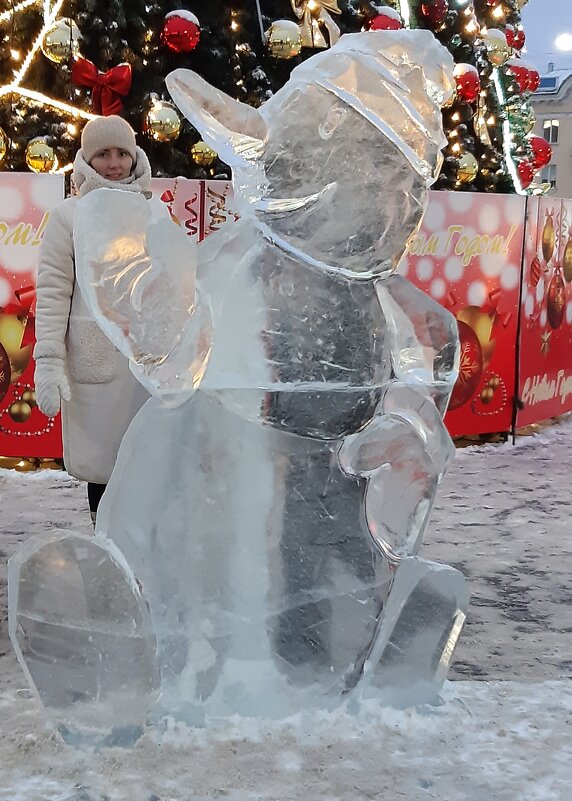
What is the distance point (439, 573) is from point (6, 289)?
3.12 meters

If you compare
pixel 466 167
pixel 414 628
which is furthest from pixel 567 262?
pixel 414 628

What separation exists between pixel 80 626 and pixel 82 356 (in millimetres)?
973

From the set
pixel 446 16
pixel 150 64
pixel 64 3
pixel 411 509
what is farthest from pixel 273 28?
pixel 411 509

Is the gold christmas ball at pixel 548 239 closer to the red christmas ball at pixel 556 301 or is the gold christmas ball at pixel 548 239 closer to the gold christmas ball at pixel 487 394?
the red christmas ball at pixel 556 301

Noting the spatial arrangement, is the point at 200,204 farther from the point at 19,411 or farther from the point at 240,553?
the point at 240,553

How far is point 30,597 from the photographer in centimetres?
160

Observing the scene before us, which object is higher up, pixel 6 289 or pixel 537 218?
pixel 537 218

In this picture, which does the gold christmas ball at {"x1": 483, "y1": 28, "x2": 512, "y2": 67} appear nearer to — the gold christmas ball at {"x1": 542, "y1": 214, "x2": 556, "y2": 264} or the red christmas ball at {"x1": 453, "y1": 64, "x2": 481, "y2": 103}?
the red christmas ball at {"x1": 453, "y1": 64, "x2": 481, "y2": 103}

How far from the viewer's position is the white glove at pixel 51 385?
2.24 m

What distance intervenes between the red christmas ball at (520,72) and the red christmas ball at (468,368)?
200cm

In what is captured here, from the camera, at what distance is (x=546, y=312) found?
5578mm

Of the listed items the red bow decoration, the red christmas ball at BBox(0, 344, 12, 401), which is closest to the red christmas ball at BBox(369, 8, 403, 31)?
the red bow decoration

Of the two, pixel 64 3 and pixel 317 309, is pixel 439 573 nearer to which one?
pixel 317 309

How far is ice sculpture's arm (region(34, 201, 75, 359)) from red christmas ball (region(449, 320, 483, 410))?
10.2ft
